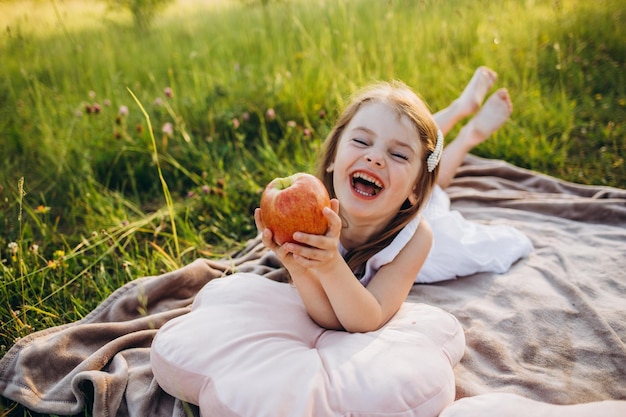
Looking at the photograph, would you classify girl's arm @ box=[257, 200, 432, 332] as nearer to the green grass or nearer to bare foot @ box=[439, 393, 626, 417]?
bare foot @ box=[439, 393, 626, 417]

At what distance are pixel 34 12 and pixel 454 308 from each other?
152 inches

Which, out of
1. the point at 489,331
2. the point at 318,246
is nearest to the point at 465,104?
the point at 489,331

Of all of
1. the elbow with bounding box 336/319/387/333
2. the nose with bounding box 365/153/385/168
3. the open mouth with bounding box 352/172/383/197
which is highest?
the nose with bounding box 365/153/385/168

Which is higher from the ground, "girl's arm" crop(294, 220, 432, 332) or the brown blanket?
"girl's arm" crop(294, 220, 432, 332)

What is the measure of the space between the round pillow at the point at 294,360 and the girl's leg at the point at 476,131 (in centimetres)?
160

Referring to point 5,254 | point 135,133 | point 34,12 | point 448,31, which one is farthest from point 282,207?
point 448,31

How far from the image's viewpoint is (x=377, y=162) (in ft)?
6.42

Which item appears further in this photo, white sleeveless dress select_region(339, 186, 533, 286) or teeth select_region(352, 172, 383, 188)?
white sleeveless dress select_region(339, 186, 533, 286)

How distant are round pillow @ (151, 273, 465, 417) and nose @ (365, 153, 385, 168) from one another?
57 cm

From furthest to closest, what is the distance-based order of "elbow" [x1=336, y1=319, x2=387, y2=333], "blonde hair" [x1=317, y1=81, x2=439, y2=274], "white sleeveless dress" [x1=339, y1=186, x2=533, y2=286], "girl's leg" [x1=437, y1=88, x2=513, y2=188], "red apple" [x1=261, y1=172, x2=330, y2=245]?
"girl's leg" [x1=437, y1=88, x2=513, y2=188] → "white sleeveless dress" [x1=339, y1=186, x2=533, y2=286] → "blonde hair" [x1=317, y1=81, x2=439, y2=274] → "elbow" [x1=336, y1=319, x2=387, y2=333] → "red apple" [x1=261, y1=172, x2=330, y2=245]

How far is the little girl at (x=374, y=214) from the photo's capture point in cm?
179

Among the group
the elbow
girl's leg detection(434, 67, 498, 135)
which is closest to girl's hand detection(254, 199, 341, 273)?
the elbow

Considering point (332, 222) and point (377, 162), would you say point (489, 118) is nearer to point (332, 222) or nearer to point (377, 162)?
point (377, 162)

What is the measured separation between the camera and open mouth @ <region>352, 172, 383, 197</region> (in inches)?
77.6
